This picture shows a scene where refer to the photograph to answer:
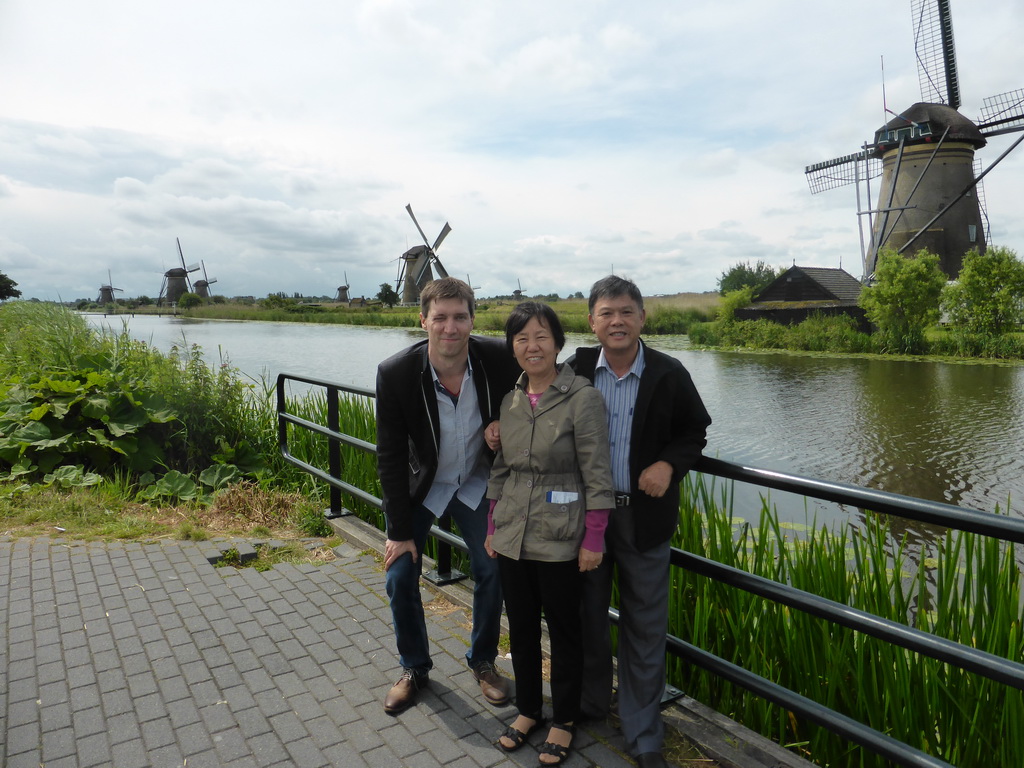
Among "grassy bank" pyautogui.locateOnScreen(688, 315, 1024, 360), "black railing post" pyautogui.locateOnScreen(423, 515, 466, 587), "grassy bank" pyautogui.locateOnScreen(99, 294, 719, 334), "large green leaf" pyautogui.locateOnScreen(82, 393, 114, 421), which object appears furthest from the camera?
"grassy bank" pyautogui.locateOnScreen(99, 294, 719, 334)

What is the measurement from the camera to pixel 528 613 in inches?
88.5

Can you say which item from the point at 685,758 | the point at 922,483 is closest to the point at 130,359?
the point at 685,758

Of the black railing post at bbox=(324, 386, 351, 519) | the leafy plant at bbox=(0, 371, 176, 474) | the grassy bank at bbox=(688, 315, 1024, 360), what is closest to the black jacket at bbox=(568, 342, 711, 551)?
the black railing post at bbox=(324, 386, 351, 519)

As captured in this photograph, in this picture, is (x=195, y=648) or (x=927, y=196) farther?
(x=927, y=196)

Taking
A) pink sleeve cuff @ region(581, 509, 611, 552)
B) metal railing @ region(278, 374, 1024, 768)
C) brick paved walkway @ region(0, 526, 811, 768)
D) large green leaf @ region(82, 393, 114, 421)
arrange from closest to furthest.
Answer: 1. metal railing @ region(278, 374, 1024, 768)
2. pink sleeve cuff @ region(581, 509, 611, 552)
3. brick paved walkway @ region(0, 526, 811, 768)
4. large green leaf @ region(82, 393, 114, 421)

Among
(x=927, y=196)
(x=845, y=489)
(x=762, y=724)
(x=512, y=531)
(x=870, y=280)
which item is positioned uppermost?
(x=927, y=196)

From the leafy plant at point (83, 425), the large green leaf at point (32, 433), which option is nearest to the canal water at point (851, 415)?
the leafy plant at point (83, 425)

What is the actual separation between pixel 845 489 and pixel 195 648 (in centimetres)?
264

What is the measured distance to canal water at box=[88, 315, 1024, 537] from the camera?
9.56 metres

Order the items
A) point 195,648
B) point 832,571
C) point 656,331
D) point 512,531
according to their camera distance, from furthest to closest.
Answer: point 656,331, point 195,648, point 832,571, point 512,531

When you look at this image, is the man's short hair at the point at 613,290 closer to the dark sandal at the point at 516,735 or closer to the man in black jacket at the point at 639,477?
the man in black jacket at the point at 639,477

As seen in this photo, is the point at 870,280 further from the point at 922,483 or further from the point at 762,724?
the point at 762,724

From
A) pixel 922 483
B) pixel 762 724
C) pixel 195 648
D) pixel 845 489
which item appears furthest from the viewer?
pixel 922 483

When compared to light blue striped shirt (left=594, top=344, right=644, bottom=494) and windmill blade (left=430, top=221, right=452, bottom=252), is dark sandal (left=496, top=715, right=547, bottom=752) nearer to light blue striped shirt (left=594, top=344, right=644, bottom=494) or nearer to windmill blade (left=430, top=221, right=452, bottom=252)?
light blue striped shirt (left=594, top=344, right=644, bottom=494)
